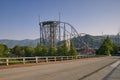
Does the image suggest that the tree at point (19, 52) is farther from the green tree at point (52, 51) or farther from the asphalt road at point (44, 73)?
the asphalt road at point (44, 73)

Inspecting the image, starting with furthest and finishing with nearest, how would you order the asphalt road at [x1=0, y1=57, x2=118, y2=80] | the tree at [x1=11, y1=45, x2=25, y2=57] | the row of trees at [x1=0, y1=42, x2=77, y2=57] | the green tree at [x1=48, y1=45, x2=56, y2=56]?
1. the tree at [x1=11, y1=45, x2=25, y2=57]
2. the green tree at [x1=48, y1=45, x2=56, y2=56]
3. the row of trees at [x1=0, y1=42, x2=77, y2=57]
4. the asphalt road at [x1=0, y1=57, x2=118, y2=80]

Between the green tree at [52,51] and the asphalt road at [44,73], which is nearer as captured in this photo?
the asphalt road at [44,73]

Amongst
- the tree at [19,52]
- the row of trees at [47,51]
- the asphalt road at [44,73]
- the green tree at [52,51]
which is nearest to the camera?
the asphalt road at [44,73]

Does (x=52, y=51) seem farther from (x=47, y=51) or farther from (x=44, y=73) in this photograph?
(x=44, y=73)

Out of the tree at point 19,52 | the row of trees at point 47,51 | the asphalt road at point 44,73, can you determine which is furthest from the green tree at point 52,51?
the asphalt road at point 44,73

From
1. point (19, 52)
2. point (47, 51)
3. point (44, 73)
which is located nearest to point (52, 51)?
point (47, 51)

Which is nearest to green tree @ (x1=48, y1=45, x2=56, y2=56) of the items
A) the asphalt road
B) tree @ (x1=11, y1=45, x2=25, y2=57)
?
tree @ (x1=11, y1=45, x2=25, y2=57)

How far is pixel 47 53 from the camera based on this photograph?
5281 inches

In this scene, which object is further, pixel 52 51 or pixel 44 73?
pixel 52 51

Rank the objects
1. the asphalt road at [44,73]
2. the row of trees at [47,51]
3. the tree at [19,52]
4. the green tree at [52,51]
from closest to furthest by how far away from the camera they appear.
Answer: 1. the asphalt road at [44,73]
2. the row of trees at [47,51]
3. the green tree at [52,51]
4. the tree at [19,52]

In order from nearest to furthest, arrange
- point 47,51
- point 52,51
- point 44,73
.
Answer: point 44,73, point 52,51, point 47,51

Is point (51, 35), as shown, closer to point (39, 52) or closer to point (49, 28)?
point (49, 28)

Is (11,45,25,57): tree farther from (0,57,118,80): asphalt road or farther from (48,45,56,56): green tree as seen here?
(0,57,118,80): asphalt road

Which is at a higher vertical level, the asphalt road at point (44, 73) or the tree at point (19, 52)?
the tree at point (19, 52)
